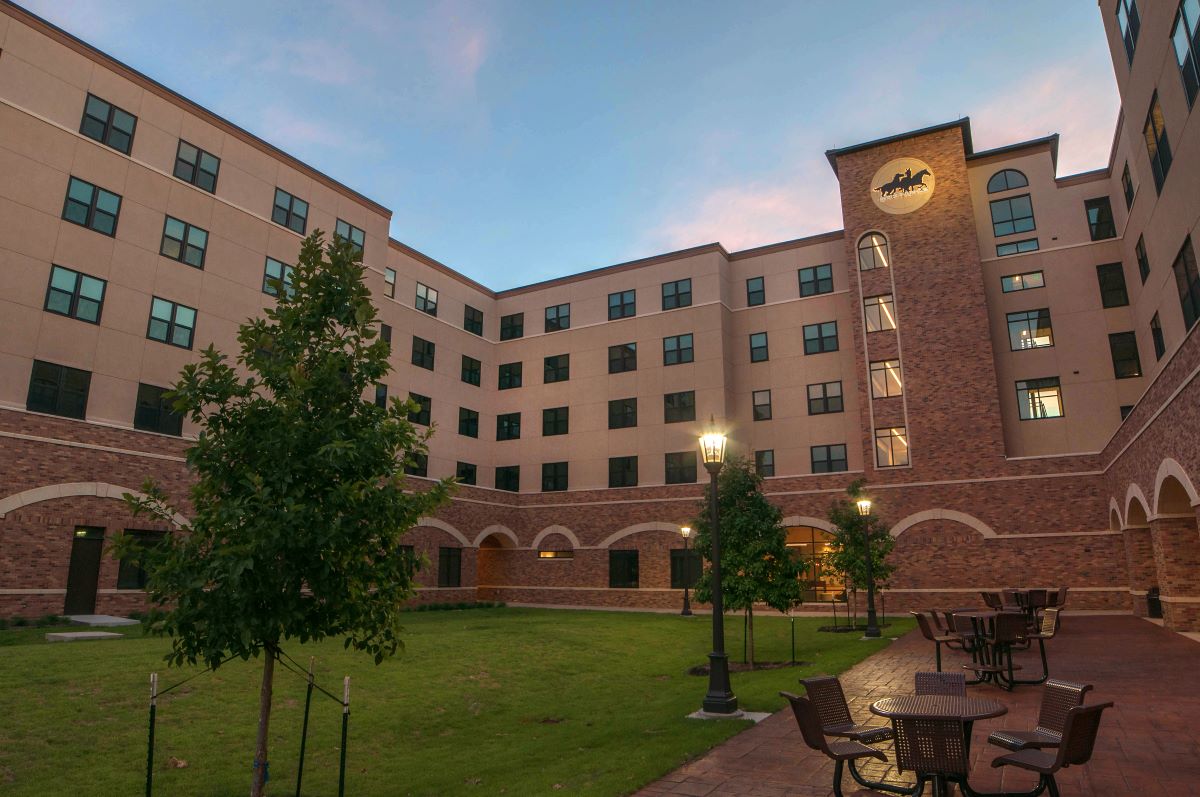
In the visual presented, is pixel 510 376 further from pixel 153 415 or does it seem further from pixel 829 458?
pixel 153 415

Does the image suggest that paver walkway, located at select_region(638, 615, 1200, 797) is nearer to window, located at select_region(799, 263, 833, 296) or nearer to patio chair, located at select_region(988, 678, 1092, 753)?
patio chair, located at select_region(988, 678, 1092, 753)

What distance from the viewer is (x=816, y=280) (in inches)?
1479

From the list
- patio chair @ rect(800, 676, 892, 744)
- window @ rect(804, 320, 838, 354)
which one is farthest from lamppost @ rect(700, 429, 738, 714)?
window @ rect(804, 320, 838, 354)

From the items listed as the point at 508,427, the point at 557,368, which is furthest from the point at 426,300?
the point at 508,427

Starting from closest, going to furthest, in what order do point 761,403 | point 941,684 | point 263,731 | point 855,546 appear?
point 263,731, point 941,684, point 855,546, point 761,403

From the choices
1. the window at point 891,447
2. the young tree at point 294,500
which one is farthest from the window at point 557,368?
the young tree at point 294,500

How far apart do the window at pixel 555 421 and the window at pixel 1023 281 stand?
2271cm

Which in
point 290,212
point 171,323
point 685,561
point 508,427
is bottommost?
point 685,561

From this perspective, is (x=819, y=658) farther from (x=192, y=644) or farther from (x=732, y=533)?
(x=192, y=644)

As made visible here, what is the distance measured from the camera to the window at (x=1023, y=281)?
33.2 metres

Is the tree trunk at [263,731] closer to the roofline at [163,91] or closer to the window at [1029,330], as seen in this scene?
the roofline at [163,91]

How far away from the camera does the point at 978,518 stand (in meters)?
30.8

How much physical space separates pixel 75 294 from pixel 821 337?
1228 inches

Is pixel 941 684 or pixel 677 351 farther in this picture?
pixel 677 351
